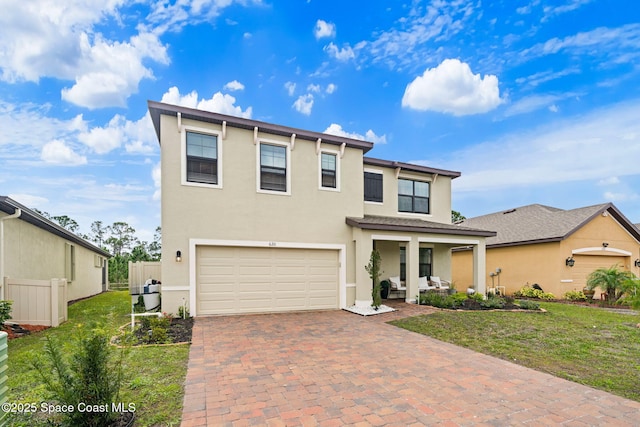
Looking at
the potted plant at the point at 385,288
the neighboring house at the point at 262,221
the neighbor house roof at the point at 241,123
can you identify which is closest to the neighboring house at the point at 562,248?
the neighboring house at the point at 262,221

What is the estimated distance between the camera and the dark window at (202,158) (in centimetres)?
984

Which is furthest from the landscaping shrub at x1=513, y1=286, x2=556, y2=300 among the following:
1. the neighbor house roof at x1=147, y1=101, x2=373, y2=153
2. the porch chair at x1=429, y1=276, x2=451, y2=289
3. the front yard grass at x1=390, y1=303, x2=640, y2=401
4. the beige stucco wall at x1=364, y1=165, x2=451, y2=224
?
the neighbor house roof at x1=147, y1=101, x2=373, y2=153

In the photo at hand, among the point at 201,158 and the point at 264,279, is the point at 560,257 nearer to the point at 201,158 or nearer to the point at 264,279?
the point at 264,279

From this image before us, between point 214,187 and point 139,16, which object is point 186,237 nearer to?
point 214,187

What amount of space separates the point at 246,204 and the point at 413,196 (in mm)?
7788

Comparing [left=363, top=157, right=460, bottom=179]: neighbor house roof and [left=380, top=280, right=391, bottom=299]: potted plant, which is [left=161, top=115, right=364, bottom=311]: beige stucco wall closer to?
[left=363, top=157, right=460, bottom=179]: neighbor house roof

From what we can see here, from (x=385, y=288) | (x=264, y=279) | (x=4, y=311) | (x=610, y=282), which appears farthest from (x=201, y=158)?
(x=610, y=282)

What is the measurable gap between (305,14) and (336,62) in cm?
345

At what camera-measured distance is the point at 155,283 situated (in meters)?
11.4

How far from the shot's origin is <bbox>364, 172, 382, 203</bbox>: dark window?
13.4 meters

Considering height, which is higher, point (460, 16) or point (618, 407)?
point (460, 16)

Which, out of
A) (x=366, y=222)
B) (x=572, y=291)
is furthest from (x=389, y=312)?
(x=572, y=291)

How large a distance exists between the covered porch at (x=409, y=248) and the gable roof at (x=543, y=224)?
4.66 meters

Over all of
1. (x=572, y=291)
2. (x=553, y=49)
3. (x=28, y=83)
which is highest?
(x=553, y=49)
